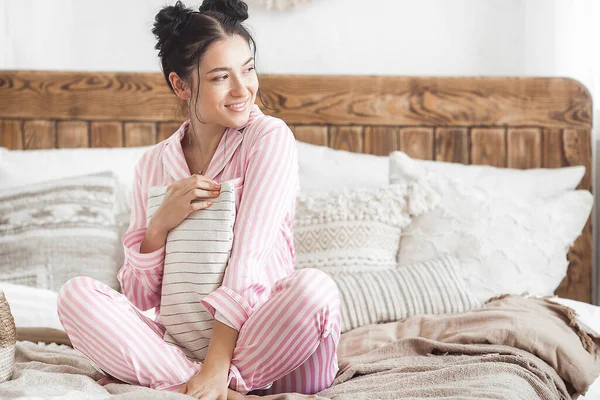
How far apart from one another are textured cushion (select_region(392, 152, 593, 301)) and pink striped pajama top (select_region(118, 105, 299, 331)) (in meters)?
0.68

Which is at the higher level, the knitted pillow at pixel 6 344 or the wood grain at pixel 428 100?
the wood grain at pixel 428 100

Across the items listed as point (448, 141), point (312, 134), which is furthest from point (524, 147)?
point (312, 134)

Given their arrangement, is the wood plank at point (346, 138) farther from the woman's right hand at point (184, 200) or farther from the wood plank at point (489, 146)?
the woman's right hand at point (184, 200)

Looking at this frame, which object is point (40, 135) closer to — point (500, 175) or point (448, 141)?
point (448, 141)

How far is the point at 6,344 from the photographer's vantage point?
129cm

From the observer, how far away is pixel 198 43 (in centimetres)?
141

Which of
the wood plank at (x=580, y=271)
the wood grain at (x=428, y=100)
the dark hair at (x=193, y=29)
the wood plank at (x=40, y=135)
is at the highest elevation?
the dark hair at (x=193, y=29)

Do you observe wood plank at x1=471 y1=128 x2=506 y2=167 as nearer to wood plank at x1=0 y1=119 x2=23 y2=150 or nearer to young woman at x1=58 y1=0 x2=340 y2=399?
young woman at x1=58 y1=0 x2=340 y2=399

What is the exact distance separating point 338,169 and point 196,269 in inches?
41.6

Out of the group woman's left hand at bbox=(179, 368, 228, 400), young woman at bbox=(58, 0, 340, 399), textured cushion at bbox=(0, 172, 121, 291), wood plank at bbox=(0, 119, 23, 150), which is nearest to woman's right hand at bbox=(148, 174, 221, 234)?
young woman at bbox=(58, 0, 340, 399)

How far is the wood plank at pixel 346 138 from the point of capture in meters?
2.56

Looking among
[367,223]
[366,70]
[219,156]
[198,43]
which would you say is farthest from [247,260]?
[366,70]

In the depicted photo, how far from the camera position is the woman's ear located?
1475 millimetres

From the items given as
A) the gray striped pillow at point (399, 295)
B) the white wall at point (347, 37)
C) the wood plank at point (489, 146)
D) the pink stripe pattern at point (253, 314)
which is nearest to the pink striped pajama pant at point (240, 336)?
the pink stripe pattern at point (253, 314)
